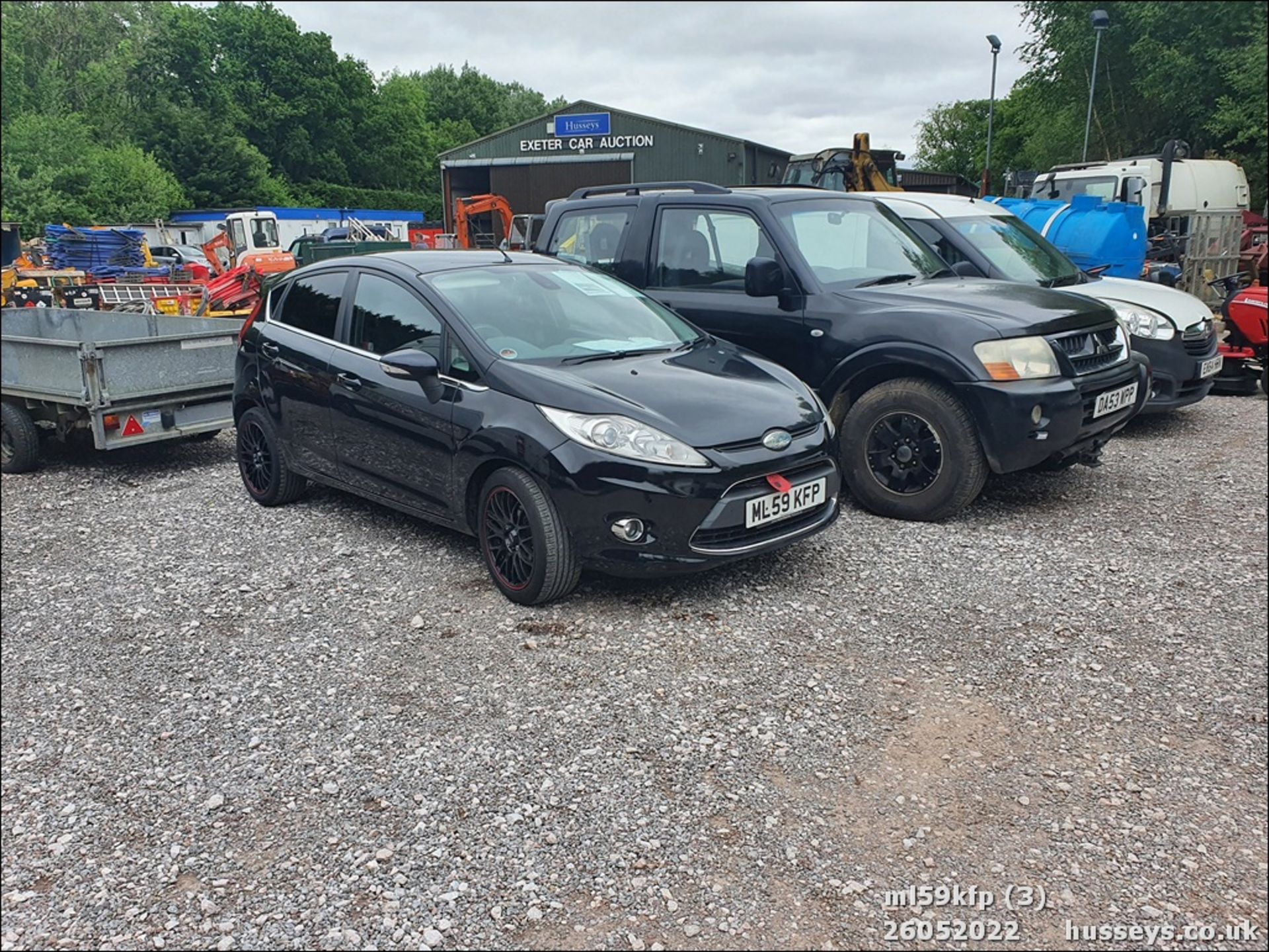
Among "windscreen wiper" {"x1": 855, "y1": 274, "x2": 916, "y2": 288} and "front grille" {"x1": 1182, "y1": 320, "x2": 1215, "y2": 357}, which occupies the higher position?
"windscreen wiper" {"x1": 855, "y1": 274, "x2": 916, "y2": 288}

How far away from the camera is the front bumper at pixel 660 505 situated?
4258 millimetres

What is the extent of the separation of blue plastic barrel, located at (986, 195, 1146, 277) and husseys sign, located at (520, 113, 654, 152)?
3055 centimetres

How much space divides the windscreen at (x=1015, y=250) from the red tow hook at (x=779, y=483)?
157 inches

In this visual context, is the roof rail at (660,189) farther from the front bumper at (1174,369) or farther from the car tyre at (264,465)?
the front bumper at (1174,369)

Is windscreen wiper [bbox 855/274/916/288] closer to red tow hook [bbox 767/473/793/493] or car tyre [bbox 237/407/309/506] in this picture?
red tow hook [bbox 767/473/793/493]

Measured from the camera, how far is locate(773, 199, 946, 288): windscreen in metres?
6.28

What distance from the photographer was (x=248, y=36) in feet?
124

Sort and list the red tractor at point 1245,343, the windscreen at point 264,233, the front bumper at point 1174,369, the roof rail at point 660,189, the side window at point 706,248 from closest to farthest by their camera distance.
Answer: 1. the side window at point 706,248
2. the roof rail at point 660,189
3. the front bumper at point 1174,369
4. the red tractor at point 1245,343
5. the windscreen at point 264,233

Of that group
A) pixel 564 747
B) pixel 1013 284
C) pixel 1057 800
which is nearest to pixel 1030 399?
pixel 1013 284

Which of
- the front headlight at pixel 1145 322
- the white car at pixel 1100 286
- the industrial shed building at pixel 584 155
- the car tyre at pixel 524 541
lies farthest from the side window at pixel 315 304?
the industrial shed building at pixel 584 155

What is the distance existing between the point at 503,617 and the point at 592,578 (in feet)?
1.87

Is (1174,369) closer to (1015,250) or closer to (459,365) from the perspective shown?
(1015,250)

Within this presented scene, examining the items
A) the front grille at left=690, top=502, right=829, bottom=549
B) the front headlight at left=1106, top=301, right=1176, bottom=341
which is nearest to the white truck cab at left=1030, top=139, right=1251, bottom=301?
the front headlight at left=1106, top=301, right=1176, bottom=341

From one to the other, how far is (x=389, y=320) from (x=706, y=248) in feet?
7.64
